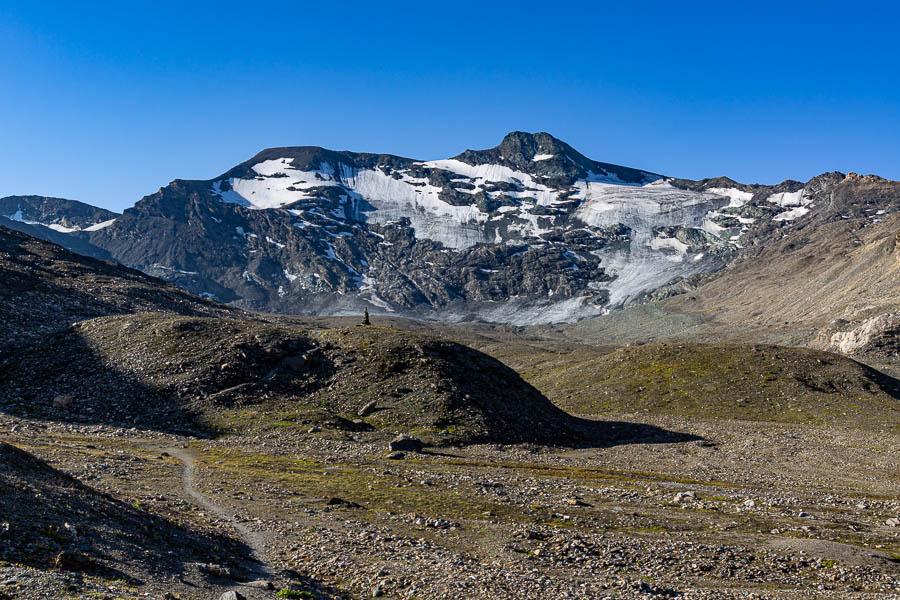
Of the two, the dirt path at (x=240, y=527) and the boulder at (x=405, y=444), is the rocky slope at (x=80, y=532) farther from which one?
the boulder at (x=405, y=444)

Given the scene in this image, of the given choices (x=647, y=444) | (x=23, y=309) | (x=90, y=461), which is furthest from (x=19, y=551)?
(x=23, y=309)

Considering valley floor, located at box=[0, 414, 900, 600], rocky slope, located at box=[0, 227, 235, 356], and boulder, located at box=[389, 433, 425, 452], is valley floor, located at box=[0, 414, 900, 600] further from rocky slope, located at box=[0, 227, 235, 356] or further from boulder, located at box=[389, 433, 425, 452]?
rocky slope, located at box=[0, 227, 235, 356]

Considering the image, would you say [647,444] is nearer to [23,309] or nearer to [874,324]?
[23,309]

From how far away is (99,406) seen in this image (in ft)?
203

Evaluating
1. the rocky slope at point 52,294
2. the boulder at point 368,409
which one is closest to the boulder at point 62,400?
the rocky slope at point 52,294

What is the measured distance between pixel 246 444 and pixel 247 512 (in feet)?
78.0

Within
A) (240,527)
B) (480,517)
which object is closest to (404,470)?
(480,517)

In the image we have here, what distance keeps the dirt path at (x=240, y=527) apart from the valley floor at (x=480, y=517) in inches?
6.2

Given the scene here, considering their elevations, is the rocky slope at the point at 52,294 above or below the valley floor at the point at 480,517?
above

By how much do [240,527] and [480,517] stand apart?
1200cm

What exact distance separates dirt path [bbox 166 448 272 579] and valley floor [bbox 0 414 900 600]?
0.52ft

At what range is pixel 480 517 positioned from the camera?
3391cm

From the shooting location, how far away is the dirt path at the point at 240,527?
2409cm

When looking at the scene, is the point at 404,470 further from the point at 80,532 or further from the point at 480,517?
the point at 80,532
